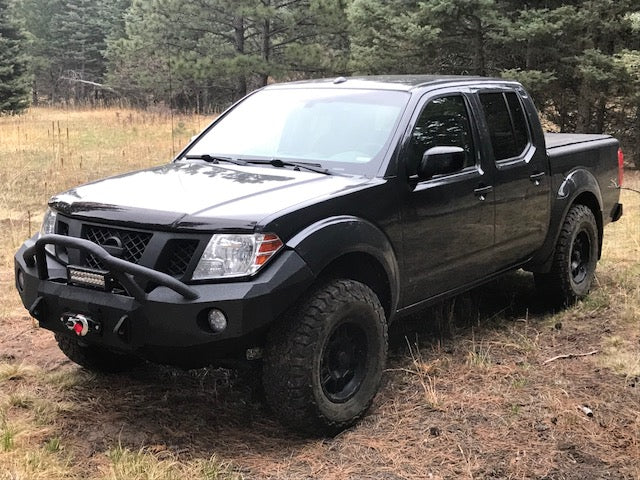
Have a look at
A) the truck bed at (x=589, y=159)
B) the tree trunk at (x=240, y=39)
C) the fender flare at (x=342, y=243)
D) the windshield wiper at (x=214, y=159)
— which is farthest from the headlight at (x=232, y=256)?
the tree trunk at (x=240, y=39)

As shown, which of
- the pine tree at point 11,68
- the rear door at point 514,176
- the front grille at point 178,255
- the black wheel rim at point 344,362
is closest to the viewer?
the front grille at point 178,255

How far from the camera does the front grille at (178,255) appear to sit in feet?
10.4

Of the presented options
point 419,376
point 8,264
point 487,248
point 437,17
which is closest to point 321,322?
point 419,376

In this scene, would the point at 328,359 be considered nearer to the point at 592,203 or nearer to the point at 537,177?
the point at 537,177

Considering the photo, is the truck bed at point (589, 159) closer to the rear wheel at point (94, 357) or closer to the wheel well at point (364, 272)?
the wheel well at point (364, 272)

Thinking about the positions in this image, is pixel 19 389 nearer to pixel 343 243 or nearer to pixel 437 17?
pixel 343 243

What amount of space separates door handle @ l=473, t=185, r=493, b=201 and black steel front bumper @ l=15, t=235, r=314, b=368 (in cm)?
169

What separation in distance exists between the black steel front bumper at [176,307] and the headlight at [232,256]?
0.18 feet

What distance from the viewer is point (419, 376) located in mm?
4266

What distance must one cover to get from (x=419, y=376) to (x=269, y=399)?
1236 millimetres

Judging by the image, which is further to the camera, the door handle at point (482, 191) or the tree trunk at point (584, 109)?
the tree trunk at point (584, 109)

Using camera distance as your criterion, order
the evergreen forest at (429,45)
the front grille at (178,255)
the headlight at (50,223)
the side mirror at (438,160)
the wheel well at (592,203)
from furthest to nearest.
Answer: the evergreen forest at (429,45), the wheel well at (592,203), the side mirror at (438,160), the headlight at (50,223), the front grille at (178,255)

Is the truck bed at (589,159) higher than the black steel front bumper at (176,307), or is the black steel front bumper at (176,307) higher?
the truck bed at (589,159)

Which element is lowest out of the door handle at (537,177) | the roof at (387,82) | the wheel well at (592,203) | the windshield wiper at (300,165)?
the wheel well at (592,203)
